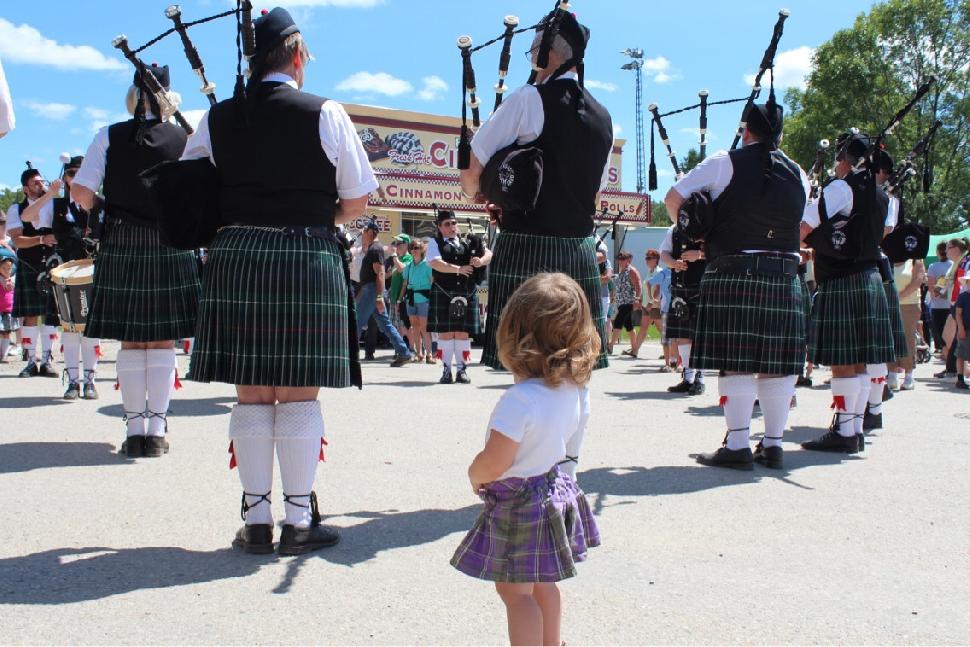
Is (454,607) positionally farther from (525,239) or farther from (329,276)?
(525,239)

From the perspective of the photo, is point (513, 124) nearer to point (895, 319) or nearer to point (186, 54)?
point (186, 54)

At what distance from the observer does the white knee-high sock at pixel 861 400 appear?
215 inches

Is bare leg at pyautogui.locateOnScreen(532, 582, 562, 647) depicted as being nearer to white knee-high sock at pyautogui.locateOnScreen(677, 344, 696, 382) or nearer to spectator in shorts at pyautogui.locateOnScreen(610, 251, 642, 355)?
white knee-high sock at pyautogui.locateOnScreen(677, 344, 696, 382)

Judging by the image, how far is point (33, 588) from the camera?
109 inches

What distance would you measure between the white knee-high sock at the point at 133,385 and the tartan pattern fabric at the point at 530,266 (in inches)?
79.8

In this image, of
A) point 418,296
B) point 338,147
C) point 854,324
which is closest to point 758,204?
point 854,324

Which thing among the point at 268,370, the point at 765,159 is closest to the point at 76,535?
the point at 268,370

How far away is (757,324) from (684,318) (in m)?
4.15

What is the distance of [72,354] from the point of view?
7012 millimetres

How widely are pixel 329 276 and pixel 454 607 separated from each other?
1.29 metres

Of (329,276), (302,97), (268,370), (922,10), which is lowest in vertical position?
(268,370)

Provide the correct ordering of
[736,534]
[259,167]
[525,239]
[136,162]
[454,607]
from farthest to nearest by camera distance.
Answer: [136,162], [525,239], [736,534], [259,167], [454,607]

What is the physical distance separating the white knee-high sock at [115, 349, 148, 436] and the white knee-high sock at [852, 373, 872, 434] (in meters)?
4.09

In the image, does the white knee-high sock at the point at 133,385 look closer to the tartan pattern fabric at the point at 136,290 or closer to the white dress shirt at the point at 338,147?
the tartan pattern fabric at the point at 136,290
